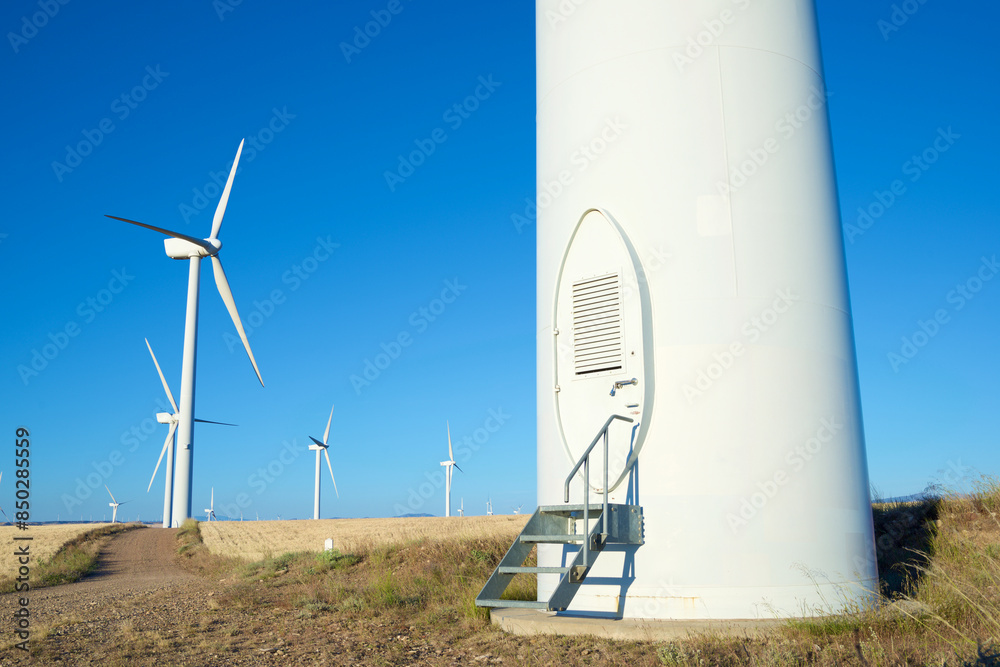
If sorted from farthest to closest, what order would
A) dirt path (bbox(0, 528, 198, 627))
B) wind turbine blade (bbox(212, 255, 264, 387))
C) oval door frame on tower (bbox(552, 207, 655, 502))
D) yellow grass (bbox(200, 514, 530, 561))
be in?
wind turbine blade (bbox(212, 255, 264, 387)) → yellow grass (bbox(200, 514, 530, 561)) → dirt path (bbox(0, 528, 198, 627)) → oval door frame on tower (bbox(552, 207, 655, 502))

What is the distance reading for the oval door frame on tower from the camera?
7.86 metres

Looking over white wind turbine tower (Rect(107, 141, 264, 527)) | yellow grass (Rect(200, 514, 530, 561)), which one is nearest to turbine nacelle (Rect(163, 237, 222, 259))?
white wind turbine tower (Rect(107, 141, 264, 527))

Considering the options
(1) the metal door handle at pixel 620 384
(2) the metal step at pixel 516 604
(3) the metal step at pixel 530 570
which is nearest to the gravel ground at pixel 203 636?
(2) the metal step at pixel 516 604

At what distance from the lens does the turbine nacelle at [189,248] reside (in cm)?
4097

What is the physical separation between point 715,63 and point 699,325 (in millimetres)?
3019

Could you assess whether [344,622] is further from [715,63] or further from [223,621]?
[715,63]

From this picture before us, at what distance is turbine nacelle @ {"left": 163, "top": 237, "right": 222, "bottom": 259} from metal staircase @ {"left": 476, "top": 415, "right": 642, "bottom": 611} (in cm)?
3636

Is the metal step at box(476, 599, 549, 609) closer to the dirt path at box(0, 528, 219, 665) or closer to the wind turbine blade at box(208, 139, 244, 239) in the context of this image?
the dirt path at box(0, 528, 219, 665)

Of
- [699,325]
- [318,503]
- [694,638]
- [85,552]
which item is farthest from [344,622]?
[318,503]

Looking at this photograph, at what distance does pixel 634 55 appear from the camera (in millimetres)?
8664

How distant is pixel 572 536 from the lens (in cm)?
727

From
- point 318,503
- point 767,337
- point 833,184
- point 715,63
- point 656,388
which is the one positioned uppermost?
point 715,63

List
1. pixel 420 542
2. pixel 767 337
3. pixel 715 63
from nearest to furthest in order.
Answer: pixel 767 337 < pixel 715 63 < pixel 420 542

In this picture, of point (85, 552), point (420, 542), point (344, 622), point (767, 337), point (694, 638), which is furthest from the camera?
point (85, 552)
